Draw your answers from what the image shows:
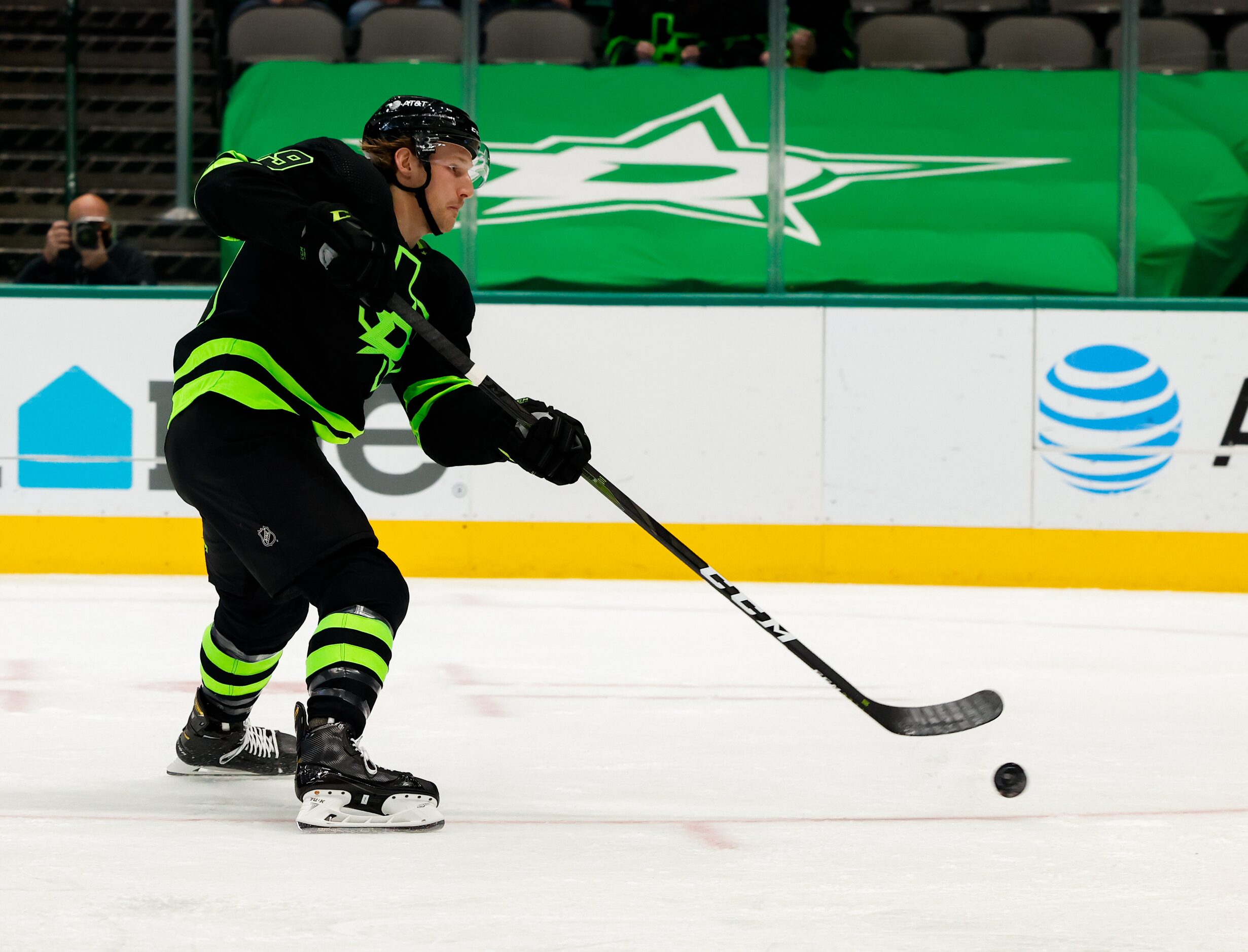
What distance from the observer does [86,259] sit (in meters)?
6.15

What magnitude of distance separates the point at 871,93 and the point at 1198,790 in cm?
392

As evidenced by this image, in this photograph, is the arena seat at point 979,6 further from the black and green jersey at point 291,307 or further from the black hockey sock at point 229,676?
the black hockey sock at point 229,676

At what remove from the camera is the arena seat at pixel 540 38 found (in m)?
6.32

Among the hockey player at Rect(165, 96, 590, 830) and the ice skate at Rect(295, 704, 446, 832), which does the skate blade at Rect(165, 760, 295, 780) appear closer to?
the hockey player at Rect(165, 96, 590, 830)

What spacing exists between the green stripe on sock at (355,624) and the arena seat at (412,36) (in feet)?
13.6

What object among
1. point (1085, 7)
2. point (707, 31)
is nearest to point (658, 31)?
point (707, 31)

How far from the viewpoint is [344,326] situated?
8.61ft

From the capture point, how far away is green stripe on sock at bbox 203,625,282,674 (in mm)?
2852

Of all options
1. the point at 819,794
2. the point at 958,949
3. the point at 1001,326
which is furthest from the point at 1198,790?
the point at 1001,326

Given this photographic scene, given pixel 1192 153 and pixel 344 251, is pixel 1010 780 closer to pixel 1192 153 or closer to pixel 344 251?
pixel 344 251

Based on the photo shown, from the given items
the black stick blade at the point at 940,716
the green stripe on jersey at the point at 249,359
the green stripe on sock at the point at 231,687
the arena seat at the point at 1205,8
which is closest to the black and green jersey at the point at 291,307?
the green stripe on jersey at the point at 249,359

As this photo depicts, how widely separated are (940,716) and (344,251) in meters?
1.24

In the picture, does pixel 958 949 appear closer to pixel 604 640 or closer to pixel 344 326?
pixel 344 326

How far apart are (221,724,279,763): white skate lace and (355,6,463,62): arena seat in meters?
3.82
